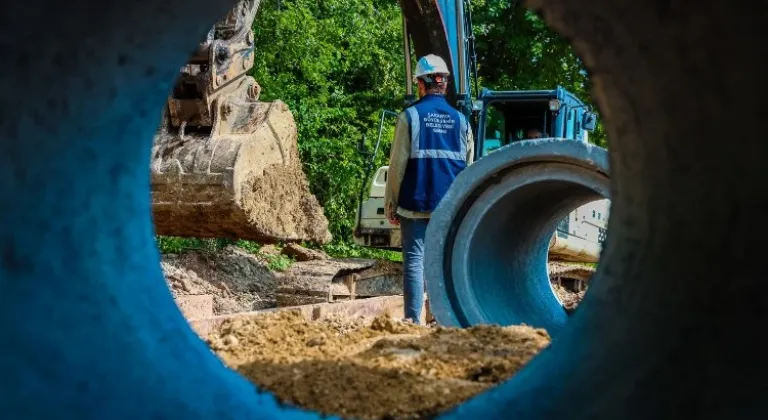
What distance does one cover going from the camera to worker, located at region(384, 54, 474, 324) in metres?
5.98

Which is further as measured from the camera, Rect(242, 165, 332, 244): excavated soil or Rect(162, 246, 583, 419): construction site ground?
Rect(242, 165, 332, 244): excavated soil

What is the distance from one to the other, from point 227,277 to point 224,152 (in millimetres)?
5647

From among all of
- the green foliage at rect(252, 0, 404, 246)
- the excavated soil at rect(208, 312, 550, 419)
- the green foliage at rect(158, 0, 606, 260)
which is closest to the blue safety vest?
the excavated soil at rect(208, 312, 550, 419)

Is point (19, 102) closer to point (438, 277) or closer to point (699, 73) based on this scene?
point (699, 73)

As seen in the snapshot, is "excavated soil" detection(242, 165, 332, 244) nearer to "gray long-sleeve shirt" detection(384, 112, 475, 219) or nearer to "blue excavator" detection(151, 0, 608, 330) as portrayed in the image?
"blue excavator" detection(151, 0, 608, 330)

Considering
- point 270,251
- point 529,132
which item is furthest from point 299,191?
point 270,251

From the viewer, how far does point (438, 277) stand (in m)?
5.21

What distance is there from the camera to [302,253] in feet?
40.1

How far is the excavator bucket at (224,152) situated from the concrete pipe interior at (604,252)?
11.6 feet

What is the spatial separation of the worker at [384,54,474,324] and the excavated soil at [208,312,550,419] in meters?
1.11

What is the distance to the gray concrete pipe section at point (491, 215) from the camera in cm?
502

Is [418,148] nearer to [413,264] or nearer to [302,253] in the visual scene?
[413,264]

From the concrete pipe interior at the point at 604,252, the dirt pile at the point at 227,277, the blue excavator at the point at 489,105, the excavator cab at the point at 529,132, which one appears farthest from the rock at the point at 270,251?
the concrete pipe interior at the point at 604,252

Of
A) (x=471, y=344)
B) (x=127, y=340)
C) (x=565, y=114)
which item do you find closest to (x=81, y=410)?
(x=127, y=340)
